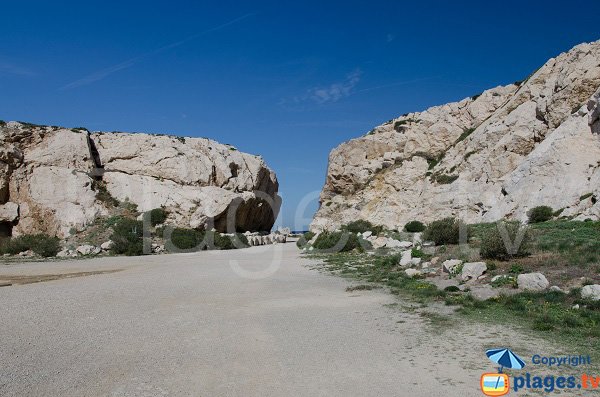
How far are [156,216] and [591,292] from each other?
3405 cm

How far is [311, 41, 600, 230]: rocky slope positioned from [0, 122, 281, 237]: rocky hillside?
12389mm

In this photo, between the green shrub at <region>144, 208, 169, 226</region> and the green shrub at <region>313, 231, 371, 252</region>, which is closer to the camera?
the green shrub at <region>313, 231, 371, 252</region>

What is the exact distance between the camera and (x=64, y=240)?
3219 cm

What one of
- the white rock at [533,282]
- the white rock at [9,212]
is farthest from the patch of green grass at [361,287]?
the white rock at [9,212]

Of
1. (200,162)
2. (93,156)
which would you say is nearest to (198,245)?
(200,162)

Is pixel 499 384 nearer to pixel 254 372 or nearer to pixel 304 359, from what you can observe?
pixel 304 359

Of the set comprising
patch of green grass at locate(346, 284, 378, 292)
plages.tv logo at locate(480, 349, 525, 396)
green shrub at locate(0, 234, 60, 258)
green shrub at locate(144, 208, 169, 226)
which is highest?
Answer: green shrub at locate(144, 208, 169, 226)

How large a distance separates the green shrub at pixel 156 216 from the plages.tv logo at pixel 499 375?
34.2m

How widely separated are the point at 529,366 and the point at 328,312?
14.2ft

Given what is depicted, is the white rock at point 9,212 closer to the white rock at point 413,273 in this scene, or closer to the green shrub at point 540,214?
the white rock at point 413,273

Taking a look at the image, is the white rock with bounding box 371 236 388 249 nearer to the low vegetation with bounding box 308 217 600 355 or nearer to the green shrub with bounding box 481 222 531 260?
the low vegetation with bounding box 308 217 600 355

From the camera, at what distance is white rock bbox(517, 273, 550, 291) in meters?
9.40

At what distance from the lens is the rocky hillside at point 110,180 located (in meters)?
33.9

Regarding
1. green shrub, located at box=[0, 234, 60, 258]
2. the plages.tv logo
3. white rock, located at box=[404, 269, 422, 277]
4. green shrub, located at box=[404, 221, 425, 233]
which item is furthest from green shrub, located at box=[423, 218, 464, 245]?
green shrub, located at box=[0, 234, 60, 258]
